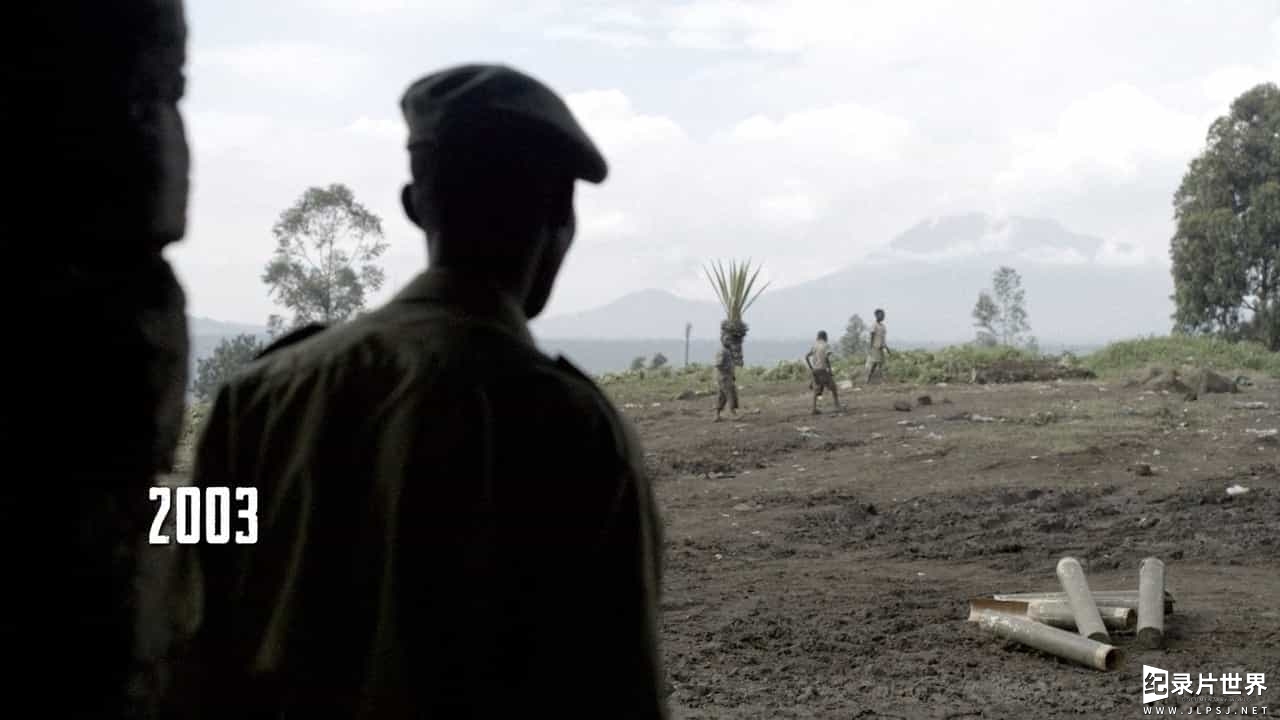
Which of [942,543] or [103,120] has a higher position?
[103,120]

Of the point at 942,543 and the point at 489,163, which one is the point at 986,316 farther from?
the point at 489,163

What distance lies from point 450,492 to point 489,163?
364mm

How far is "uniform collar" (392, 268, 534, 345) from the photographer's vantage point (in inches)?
58.2

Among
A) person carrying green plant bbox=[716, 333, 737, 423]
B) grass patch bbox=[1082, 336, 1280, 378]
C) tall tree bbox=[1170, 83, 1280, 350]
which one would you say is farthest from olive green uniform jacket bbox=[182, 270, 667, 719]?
tall tree bbox=[1170, 83, 1280, 350]

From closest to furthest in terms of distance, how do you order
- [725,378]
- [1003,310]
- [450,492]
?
[450,492] → [725,378] → [1003,310]

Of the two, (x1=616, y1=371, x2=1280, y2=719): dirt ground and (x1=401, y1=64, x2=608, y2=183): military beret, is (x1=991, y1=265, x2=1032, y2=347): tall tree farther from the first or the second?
(x1=401, y1=64, x2=608, y2=183): military beret

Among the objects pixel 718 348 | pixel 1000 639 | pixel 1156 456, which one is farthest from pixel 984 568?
pixel 718 348

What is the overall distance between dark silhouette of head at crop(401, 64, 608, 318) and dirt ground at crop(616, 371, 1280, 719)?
4.62 meters

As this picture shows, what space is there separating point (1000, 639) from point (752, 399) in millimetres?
11912

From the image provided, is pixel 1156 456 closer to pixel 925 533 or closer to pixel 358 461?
pixel 925 533

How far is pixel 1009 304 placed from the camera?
3847cm

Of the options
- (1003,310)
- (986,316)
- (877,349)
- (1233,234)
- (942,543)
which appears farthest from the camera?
(1003,310)

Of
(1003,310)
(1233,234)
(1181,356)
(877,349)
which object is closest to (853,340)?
(1003,310)

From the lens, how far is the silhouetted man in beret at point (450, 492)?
143 cm
